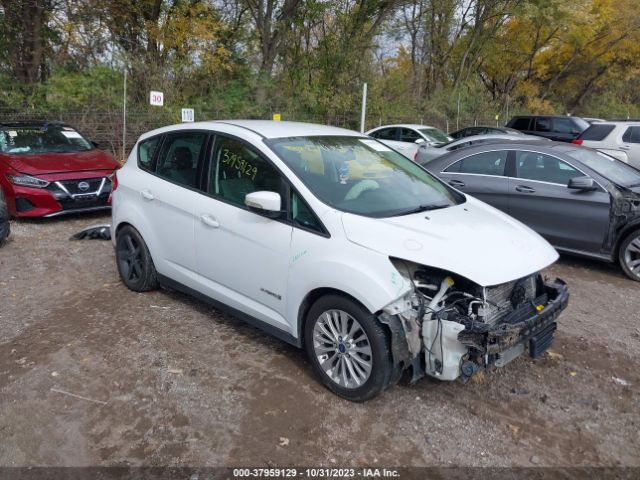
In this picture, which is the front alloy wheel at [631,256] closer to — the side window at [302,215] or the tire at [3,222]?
the side window at [302,215]

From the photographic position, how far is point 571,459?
3096 millimetres

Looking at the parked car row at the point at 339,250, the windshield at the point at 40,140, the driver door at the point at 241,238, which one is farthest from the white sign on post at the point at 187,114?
the driver door at the point at 241,238

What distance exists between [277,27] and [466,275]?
18.2m

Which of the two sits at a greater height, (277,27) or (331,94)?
(277,27)

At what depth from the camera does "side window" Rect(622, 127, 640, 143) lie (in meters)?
12.1

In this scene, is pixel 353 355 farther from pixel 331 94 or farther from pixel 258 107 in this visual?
pixel 331 94

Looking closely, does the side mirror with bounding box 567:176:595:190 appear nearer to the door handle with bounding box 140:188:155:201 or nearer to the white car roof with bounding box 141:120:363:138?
the white car roof with bounding box 141:120:363:138

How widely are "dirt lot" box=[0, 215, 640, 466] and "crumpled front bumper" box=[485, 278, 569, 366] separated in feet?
1.41

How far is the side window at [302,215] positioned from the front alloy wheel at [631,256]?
4.26m

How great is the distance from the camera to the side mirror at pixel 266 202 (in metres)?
3.69

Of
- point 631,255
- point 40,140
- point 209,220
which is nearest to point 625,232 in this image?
point 631,255

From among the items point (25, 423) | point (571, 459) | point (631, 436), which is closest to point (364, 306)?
point (571, 459)

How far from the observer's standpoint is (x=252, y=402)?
3584mm

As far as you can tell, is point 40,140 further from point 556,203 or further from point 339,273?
point 556,203
